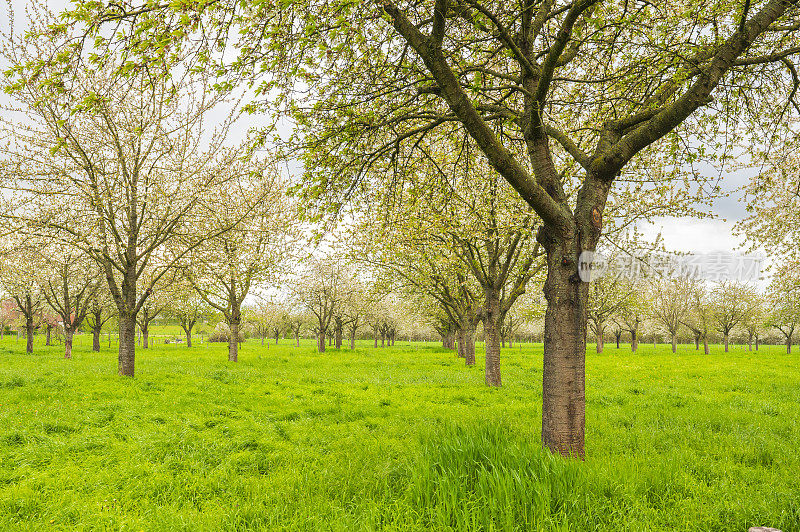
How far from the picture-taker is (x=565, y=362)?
17.2 ft

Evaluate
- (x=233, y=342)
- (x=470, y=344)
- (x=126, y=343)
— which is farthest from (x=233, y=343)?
(x=470, y=344)

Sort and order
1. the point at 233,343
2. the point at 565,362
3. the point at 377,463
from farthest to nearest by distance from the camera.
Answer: the point at 233,343, the point at 377,463, the point at 565,362

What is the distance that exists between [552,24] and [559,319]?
6.29 meters

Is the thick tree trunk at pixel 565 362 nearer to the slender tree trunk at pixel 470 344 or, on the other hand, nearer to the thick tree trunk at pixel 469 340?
the thick tree trunk at pixel 469 340

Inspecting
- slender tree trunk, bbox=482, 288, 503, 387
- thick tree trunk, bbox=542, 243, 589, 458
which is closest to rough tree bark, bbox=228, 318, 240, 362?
slender tree trunk, bbox=482, 288, 503, 387

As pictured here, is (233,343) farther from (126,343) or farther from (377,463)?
(377,463)

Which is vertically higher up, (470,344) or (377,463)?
(377,463)

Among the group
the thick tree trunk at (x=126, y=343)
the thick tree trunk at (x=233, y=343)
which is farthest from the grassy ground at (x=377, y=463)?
the thick tree trunk at (x=233, y=343)

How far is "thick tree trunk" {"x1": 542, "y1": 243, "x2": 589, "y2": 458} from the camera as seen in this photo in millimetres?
5211

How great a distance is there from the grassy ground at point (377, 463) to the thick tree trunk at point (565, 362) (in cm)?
43

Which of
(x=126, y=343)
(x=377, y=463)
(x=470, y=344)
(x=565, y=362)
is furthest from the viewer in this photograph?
(x=470, y=344)

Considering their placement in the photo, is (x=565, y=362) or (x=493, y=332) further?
(x=493, y=332)

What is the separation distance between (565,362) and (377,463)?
3.16m

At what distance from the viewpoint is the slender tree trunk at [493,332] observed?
13.6 metres
